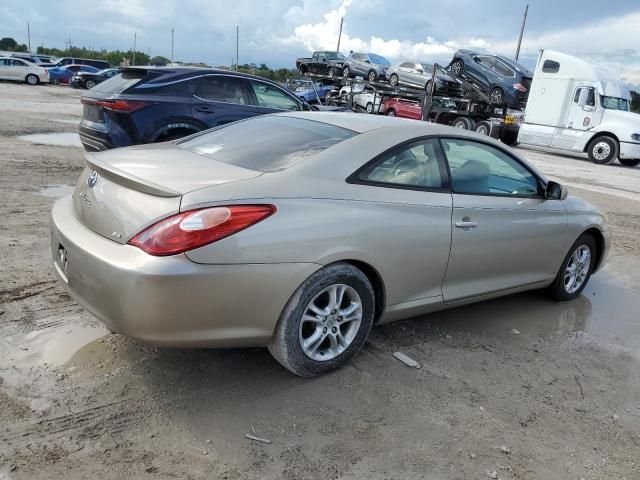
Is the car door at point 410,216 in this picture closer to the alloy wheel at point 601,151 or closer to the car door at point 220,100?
the car door at point 220,100

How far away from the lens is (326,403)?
3.00 metres

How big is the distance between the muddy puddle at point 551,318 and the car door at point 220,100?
474 cm

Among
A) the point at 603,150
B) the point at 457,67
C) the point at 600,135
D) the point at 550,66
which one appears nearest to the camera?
the point at 603,150

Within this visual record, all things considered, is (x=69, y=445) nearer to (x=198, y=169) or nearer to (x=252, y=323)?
(x=252, y=323)

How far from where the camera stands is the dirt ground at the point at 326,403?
8.25ft

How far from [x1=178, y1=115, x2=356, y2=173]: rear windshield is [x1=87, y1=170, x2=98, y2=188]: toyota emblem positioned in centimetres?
65

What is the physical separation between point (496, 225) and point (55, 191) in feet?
17.8

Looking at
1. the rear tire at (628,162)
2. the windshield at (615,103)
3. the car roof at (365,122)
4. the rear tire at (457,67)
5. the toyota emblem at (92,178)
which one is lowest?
the rear tire at (628,162)

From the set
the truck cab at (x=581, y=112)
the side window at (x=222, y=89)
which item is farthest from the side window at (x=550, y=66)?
the side window at (x=222, y=89)

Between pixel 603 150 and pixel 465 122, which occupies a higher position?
pixel 465 122

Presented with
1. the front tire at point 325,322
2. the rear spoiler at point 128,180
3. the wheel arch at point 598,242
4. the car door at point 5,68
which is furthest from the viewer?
the car door at point 5,68

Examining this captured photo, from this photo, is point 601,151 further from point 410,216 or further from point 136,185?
point 136,185

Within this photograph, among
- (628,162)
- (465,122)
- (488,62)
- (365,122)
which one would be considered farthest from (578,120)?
(365,122)

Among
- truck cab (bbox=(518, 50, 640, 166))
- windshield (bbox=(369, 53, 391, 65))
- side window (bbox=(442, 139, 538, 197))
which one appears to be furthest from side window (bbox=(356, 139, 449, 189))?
windshield (bbox=(369, 53, 391, 65))
